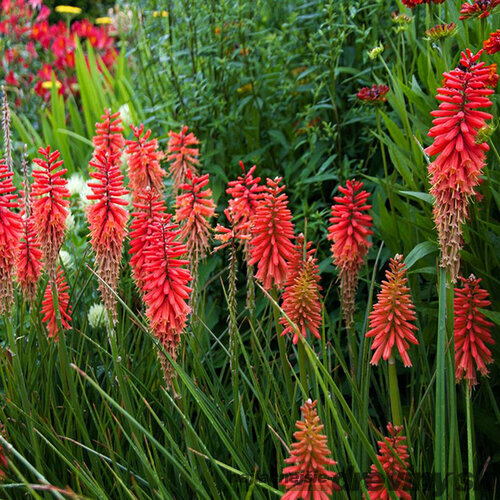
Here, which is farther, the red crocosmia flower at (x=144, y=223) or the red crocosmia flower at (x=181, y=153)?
the red crocosmia flower at (x=181, y=153)

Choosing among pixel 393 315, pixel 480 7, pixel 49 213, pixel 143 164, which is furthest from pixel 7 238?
pixel 480 7

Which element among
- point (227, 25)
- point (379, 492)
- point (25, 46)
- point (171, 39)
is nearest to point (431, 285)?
point (379, 492)

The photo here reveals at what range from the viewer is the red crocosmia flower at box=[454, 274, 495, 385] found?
90.2 inches

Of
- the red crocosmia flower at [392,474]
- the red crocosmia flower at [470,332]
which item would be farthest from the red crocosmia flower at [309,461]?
the red crocosmia flower at [470,332]

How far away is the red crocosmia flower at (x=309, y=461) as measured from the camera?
5.13 ft

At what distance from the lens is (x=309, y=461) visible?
1.61m

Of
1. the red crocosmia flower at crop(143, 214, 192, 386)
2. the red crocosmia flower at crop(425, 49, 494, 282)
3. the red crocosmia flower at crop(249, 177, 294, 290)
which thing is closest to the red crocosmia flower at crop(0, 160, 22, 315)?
the red crocosmia flower at crop(143, 214, 192, 386)

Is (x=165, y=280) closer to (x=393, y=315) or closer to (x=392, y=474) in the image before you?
(x=393, y=315)

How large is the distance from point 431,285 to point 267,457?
96 cm

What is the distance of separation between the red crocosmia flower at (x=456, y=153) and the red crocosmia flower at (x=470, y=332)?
1.10 feet

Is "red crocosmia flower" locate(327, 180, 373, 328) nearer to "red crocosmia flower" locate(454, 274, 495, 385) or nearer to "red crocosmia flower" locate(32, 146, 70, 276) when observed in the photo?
"red crocosmia flower" locate(454, 274, 495, 385)

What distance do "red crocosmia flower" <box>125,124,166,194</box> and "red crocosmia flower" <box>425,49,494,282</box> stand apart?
53.0 inches

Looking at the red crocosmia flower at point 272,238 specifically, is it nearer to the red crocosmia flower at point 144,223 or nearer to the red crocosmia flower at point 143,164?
the red crocosmia flower at point 144,223

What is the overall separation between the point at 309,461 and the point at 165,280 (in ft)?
2.74
